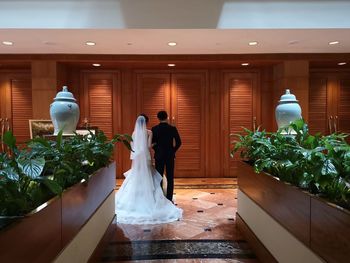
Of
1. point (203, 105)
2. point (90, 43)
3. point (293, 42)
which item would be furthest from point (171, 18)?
point (203, 105)

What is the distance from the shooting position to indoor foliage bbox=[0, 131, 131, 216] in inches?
55.3

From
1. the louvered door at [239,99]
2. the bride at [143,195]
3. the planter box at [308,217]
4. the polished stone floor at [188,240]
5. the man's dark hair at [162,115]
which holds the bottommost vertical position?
the polished stone floor at [188,240]

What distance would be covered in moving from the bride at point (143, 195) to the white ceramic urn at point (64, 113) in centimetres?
132

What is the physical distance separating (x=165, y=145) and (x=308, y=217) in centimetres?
298

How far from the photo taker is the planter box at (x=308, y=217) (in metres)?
1.45

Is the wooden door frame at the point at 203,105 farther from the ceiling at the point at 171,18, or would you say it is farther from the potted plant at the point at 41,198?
the potted plant at the point at 41,198

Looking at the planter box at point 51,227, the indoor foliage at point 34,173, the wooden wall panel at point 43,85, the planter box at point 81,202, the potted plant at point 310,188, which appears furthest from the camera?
the wooden wall panel at point 43,85

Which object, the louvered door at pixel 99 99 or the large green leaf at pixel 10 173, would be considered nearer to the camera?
the large green leaf at pixel 10 173

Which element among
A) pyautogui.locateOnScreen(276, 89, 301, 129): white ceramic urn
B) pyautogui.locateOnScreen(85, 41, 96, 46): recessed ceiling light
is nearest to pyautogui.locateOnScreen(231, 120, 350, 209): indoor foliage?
pyautogui.locateOnScreen(276, 89, 301, 129): white ceramic urn

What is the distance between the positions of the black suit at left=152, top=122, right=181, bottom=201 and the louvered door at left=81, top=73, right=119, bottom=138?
258 cm

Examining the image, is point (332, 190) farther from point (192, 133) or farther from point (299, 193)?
point (192, 133)

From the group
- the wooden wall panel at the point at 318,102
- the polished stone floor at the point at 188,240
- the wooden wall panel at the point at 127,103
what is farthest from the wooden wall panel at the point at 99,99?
the wooden wall panel at the point at 318,102

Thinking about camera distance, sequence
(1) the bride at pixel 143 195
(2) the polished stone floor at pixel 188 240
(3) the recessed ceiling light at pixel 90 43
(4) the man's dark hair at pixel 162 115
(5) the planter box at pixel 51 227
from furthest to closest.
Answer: (3) the recessed ceiling light at pixel 90 43 → (4) the man's dark hair at pixel 162 115 → (1) the bride at pixel 143 195 → (2) the polished stone floor at pixel 188 240 → (5) the planter box at pixel 51 227

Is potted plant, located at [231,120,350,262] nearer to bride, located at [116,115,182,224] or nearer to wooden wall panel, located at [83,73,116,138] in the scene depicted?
bride, located at [116,115,182,224]
